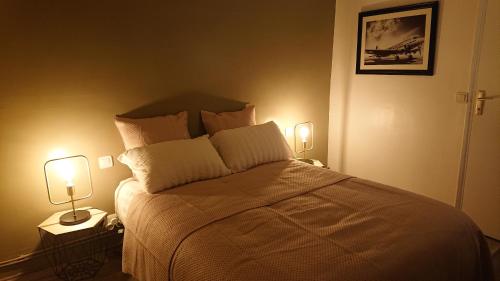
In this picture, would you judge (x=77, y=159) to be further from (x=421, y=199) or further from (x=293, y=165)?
(x=421, y=199)

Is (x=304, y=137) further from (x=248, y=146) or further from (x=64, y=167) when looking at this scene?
(x=64, y=167)

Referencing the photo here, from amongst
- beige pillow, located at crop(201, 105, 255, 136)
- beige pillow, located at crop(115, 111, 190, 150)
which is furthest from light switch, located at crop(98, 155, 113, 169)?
beige pillow, located at crop(201, 105, 255, 136)

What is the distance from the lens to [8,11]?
6.66ft

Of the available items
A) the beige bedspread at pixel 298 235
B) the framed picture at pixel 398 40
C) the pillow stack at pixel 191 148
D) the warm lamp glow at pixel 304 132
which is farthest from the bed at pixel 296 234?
the framed picture at pixel 398 40

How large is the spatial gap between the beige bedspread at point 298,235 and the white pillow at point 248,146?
1.02 feet

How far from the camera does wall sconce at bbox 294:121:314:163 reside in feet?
11.3

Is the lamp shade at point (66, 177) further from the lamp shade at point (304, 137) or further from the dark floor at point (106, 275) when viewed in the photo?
the lamp shade at point (304, 137)

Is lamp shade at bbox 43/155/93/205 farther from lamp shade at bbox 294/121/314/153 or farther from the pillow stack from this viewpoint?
lamp shade at bbox 294/121/314/153

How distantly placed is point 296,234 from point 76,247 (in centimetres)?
173

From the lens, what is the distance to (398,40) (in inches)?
127

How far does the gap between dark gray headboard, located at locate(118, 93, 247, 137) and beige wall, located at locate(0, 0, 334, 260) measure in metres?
0.07

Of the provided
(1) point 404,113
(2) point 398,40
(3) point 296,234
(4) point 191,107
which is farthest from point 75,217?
(2) point 398,40

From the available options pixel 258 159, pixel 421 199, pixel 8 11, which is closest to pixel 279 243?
pixel 421 199

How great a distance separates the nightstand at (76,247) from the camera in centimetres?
217
